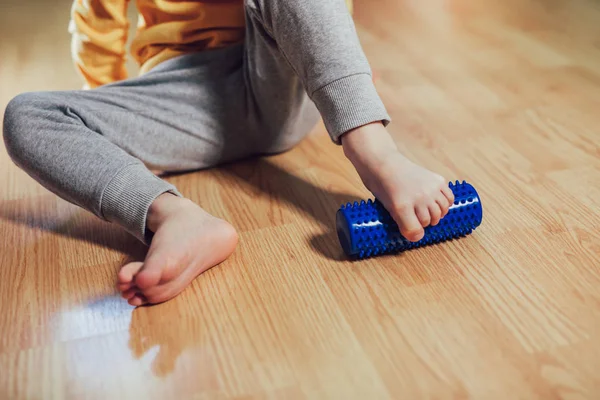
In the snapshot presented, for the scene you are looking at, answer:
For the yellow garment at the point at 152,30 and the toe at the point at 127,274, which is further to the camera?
the yellow garment at the point at 152,30

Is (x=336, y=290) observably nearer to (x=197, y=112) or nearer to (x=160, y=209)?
(x=160, y=209)

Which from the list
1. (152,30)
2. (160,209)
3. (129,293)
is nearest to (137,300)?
(129,293)

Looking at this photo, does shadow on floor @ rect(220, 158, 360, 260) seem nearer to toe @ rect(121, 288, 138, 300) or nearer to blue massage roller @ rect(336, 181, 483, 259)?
blue massage roller @ rect(336, 181, 483, 259)

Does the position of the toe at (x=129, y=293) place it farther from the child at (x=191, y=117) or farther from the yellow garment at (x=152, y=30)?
the yellow garment at (x=152, y=30)

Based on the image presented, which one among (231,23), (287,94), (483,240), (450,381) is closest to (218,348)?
(450,381)

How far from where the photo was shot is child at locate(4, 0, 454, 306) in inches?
31.2

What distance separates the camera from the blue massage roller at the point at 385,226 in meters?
0.78

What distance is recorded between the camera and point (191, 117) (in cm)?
104

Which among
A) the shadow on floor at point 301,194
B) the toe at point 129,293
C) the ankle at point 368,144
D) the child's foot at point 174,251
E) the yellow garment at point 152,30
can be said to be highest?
the yellow garment at point 152,30

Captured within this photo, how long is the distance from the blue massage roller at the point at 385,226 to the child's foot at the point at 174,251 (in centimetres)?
14

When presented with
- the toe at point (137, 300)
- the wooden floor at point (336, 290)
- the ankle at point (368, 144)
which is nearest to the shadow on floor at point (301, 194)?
the wooden floor at point (336, 290)

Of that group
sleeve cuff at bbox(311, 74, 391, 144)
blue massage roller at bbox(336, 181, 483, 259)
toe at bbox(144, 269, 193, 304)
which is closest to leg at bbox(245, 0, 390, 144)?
sleeve cuff at bbox(311, 74, 391, 144)

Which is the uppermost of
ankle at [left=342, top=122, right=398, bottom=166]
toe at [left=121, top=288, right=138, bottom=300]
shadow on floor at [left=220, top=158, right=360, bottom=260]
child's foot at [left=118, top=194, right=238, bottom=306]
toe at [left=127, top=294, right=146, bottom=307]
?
ankle at [left=342, top=122, right=398, bottom=166]

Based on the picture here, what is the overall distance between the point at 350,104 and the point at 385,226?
158mm
